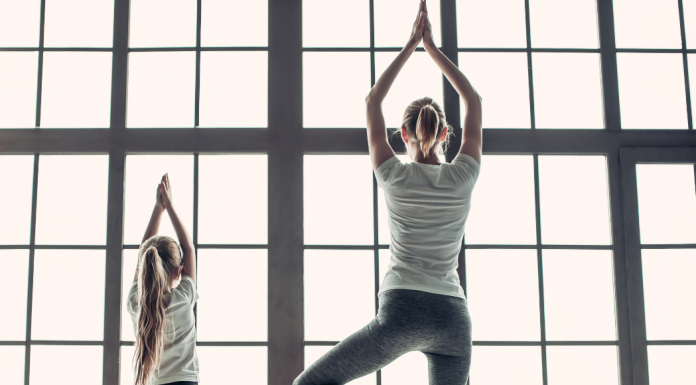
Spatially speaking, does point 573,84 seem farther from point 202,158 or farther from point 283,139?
point 202,158

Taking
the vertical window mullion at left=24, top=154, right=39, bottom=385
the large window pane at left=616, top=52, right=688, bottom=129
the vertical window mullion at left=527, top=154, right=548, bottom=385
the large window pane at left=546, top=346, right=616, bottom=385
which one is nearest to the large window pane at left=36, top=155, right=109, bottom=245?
the vertical window mullion at left=24, top=154, right=39, bottom=385

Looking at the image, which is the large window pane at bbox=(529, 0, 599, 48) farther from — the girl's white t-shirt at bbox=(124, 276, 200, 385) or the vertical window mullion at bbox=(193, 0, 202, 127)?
the girl's white t-shirt at bbox=(124, 276, 200, 385)

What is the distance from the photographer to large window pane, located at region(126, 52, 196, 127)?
6.39ft

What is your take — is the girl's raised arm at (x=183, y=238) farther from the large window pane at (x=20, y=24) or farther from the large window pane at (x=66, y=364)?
the large window pane at (x=20, y=24)

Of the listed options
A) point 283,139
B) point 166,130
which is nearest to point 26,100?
point 166,130

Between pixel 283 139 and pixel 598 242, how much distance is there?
4.77 ft

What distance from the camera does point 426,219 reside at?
4.38 feet

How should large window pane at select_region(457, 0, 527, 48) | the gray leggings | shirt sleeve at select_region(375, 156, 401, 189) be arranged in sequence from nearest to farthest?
the gray leggings → shirt sleeve at select_region(375, 156, 401, 189) → large window pane at select_region(457, 0, 527, 48)

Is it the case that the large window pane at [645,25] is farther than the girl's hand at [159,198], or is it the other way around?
the large window pane at [645,25]

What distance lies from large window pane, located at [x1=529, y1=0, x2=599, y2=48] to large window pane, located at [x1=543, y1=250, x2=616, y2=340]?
96 centimetres

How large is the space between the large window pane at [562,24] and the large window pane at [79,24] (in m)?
1.96

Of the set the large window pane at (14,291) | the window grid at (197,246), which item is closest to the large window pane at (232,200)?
the window grid at (197,246)

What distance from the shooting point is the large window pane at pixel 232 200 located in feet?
6.23

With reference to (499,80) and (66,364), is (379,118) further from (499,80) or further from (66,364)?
(66,364)
